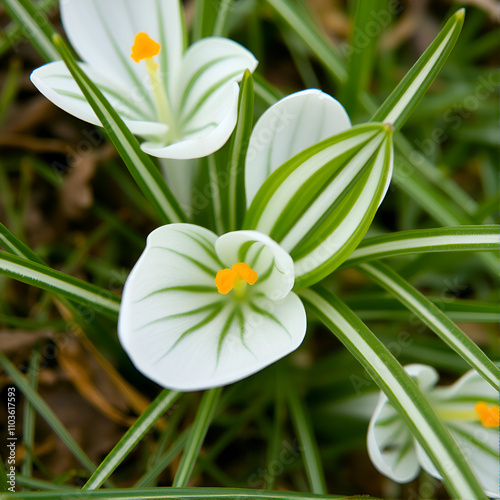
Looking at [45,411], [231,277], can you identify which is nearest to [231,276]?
[231,277]

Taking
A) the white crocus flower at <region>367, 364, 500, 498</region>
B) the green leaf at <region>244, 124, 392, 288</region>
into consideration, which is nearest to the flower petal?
the white crocus flower at <region>367, 364, 500, 498</region>

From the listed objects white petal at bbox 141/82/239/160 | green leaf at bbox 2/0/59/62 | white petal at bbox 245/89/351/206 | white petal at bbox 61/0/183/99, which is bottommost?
white petal at bbox 141/82/239/160

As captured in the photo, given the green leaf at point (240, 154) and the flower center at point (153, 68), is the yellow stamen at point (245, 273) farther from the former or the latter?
the flower center at point (153, 68)

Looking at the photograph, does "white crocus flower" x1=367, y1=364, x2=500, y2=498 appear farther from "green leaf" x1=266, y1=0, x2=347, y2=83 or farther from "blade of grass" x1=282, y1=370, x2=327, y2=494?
"green leaf" x1=266, y1=0, x2=347, y2=83

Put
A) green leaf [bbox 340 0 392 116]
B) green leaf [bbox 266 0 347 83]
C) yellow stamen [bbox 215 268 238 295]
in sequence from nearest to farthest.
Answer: yellow stamen [bbox 215 268 238 295] < green leaf [bbox 340 0 392 116] < green leaf [bbox 266 0 347 83]

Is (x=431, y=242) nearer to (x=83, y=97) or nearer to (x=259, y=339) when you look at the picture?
(x=259, y=339)

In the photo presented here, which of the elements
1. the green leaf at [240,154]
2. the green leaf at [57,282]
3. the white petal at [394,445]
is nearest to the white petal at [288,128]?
the green leaf at [240,154]

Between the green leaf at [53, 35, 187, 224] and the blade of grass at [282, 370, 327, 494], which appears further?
the blade of grass at [282, 370, 327, 494]
